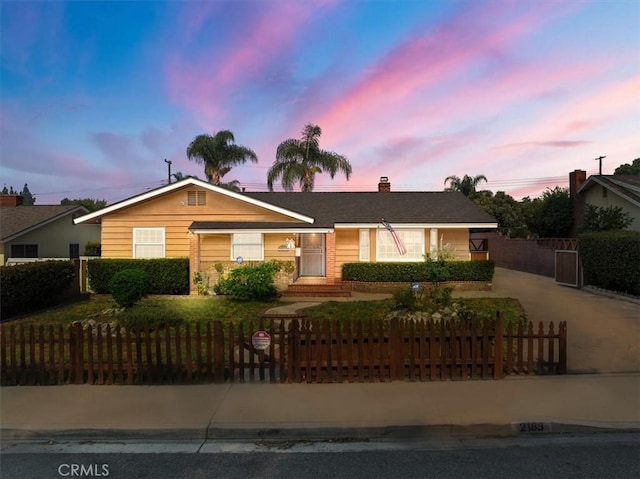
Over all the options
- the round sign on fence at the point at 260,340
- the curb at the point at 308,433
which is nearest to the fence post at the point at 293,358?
the round sign on fence at the point at 260,340

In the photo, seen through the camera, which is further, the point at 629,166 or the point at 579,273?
the point at 629,166

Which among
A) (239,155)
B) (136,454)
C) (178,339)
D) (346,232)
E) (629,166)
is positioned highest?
(629,166)

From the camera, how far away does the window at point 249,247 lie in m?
Result: 16.7

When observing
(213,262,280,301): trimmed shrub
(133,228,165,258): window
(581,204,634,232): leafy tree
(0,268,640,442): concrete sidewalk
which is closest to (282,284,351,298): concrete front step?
(213,262,280,301): trimmed shrub

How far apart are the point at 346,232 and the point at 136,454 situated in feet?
46.8

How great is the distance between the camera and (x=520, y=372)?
256 inches

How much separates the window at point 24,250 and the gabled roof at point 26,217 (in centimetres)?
116

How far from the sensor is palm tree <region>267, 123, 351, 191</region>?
97.8ft

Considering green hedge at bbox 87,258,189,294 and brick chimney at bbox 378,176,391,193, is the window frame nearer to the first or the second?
green hedge at bbox 87,258,189,294

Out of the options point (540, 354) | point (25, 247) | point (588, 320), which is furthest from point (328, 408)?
point (25, 247)

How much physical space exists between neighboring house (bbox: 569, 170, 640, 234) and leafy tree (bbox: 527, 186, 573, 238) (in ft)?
1.55

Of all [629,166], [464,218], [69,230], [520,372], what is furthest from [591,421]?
[629,166]

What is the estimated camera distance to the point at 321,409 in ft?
17.3

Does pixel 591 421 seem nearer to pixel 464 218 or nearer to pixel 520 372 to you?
pixel 520 372
